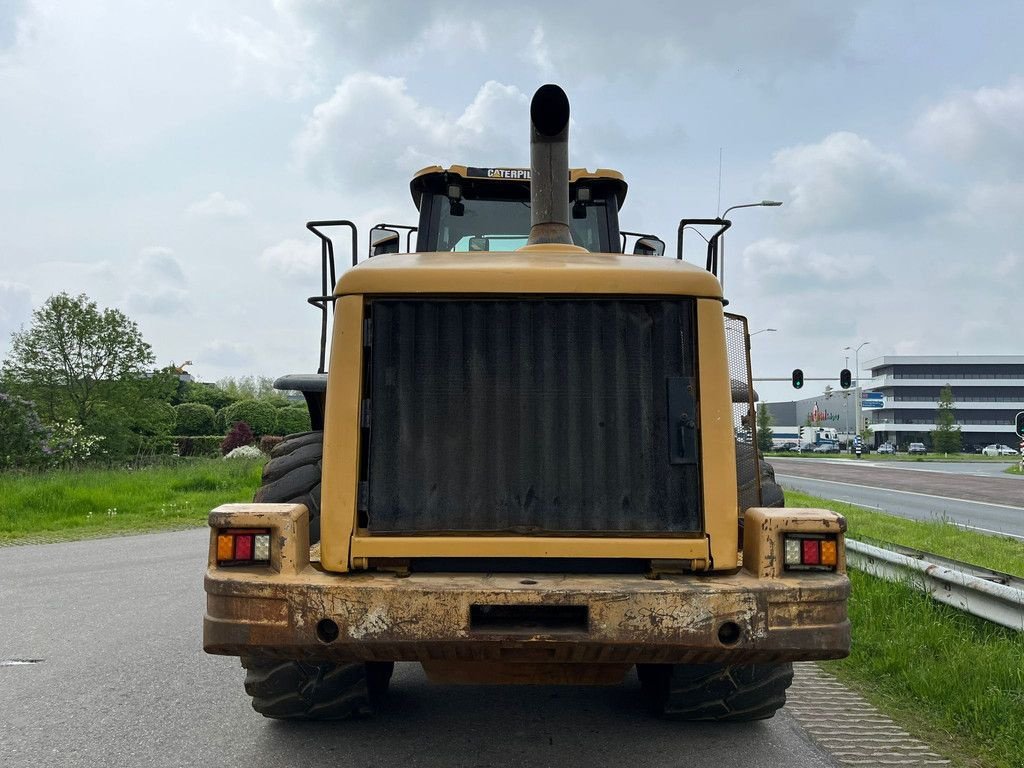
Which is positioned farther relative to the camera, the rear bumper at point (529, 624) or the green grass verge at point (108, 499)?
the green grass verge at point (108, 499)

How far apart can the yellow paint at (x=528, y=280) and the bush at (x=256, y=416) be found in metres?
33.7

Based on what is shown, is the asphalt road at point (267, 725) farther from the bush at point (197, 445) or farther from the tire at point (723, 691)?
the bush at point (197, 445)

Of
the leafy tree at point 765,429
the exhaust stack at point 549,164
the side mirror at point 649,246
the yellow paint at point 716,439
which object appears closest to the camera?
the yellow paint at point 716,439

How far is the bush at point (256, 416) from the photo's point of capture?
36.1 m

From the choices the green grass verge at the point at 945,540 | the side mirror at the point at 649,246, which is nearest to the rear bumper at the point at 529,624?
the side mirror at the point at 649,246

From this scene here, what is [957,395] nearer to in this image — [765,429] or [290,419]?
[765,429]

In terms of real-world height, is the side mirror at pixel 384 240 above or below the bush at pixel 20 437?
above

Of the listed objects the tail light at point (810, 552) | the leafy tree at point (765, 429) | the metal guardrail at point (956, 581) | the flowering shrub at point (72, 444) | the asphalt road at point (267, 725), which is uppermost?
the leafy tree at point (765, 429)

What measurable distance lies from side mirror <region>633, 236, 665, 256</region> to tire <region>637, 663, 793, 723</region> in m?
2.46

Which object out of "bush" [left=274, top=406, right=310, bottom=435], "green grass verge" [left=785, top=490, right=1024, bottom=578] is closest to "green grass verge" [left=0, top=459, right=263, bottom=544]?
"green grass verge" [left=785, top=490, right=1024, bottom=578]

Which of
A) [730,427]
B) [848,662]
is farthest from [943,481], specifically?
[730,427]

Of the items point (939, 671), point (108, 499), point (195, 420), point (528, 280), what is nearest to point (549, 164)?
point (528, 280)

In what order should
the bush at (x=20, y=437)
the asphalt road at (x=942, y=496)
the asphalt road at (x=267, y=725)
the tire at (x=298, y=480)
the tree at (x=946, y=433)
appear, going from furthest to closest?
1. the tree at (x=946, y=433)
2. the bush at (x=20, y=437)
3. the asphalt road at (x=942, y=496)
4. the tire at (x=298, y=480)
5. the asphalt road at (x=267, y=725)

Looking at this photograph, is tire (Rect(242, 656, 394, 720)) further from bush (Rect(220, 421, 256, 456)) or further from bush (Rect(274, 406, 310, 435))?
bush (Rect(274, 406, 310, 435))
